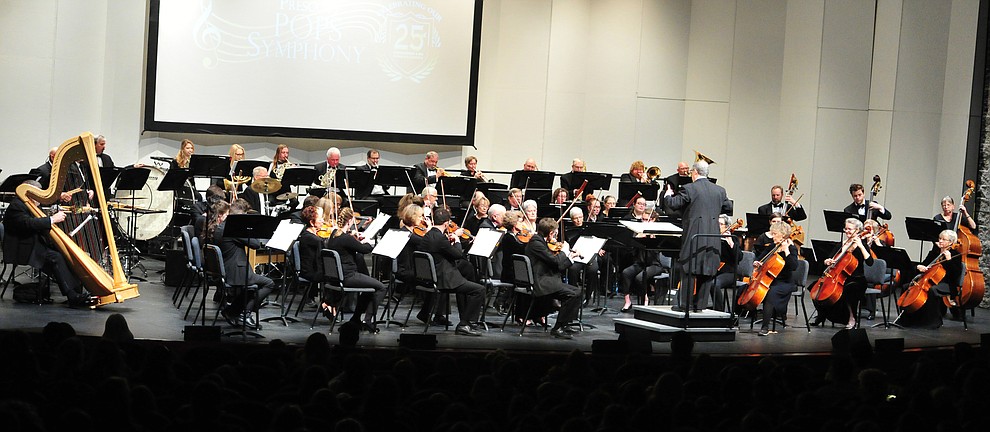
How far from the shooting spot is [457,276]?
9.05 m

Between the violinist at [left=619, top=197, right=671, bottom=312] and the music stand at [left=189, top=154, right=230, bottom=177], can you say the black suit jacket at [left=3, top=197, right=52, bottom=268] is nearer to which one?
the music stand at [left=189, top=154, right=230, bottom=177]

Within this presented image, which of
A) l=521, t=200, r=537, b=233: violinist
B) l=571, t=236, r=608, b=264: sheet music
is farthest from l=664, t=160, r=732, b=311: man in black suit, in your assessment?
l=521, t=200, r=537, b=233: violinist

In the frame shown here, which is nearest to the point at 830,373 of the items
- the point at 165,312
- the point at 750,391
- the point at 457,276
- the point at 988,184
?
the point at 750,391

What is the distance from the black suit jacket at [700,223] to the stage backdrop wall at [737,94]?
6.82m

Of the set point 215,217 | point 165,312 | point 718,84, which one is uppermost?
point 718,84

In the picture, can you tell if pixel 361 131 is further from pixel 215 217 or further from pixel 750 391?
pixel 750 391

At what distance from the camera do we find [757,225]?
1018 centimetres

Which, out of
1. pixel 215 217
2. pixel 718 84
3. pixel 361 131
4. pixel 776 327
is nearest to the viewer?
pixel 215 217

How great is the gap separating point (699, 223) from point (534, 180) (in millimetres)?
3491

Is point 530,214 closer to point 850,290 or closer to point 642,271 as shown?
point 642,271

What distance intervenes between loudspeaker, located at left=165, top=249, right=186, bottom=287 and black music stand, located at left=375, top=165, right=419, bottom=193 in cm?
230

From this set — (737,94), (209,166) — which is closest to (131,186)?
(209,166)

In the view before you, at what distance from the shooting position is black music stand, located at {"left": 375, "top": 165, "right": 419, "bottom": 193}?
1188cm

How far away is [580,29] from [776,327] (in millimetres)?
6699
